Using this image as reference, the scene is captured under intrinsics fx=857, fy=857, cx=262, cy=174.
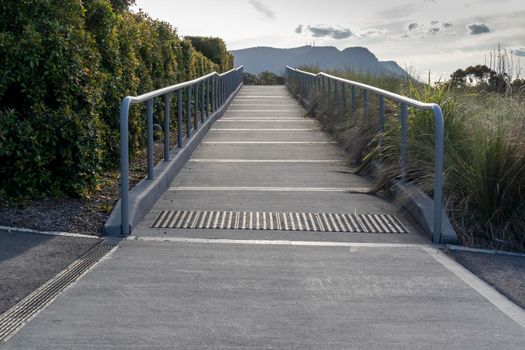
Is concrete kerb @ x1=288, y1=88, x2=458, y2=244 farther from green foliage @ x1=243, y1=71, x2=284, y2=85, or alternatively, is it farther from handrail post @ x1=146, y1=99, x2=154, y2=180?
green foliage @ x1=243, y1=71, x2=284, y2=85

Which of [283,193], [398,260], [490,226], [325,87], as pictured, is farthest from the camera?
[325,87]

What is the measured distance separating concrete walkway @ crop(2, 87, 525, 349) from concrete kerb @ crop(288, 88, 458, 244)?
0.13 meters

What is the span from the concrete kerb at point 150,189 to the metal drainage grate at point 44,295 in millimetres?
594

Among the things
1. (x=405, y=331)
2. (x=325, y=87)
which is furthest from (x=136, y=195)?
(x=325, y=87)

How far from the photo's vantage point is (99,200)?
8.24 metres

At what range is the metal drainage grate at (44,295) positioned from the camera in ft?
15.5

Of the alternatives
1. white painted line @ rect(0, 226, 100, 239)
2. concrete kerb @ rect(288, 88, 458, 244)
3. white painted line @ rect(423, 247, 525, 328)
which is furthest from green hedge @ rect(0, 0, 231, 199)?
white painted line @ rect(423, 247, 525, 328)

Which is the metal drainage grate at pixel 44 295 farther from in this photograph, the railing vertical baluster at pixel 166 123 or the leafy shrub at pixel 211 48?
the leafy shrub at pixel 211 48

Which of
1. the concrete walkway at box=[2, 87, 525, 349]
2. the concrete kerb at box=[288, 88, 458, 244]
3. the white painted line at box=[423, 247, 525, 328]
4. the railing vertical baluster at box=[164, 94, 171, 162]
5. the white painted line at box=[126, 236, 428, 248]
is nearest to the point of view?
the concrete walkway at box=[2, 87, 525, 349]

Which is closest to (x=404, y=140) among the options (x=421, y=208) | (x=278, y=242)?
(x=421, y=208)

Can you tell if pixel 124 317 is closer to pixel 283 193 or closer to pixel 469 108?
pixel 283 193

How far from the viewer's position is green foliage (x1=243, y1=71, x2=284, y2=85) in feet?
169

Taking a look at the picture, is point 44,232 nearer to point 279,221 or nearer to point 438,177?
point 279,221

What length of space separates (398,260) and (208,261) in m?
1.40
